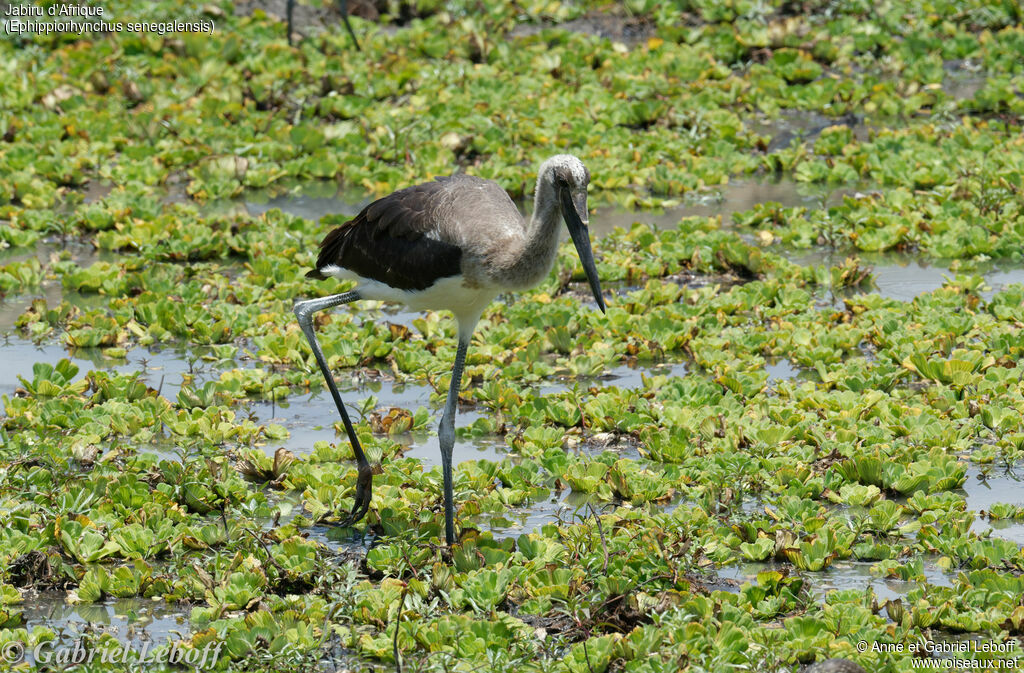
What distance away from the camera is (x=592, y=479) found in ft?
17.0

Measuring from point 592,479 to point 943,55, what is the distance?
789 cm

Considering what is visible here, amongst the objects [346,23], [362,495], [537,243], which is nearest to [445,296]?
[537,243]

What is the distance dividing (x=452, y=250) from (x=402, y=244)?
31cm

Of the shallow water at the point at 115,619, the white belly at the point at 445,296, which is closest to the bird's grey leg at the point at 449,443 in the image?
the white belly at the point at 445,296

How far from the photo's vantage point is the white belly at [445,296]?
4.93 metres

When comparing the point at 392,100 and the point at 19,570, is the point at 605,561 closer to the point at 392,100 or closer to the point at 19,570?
the point at 19,570

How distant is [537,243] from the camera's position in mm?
4750

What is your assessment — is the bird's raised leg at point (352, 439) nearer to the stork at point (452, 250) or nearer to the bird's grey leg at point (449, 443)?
the stork at point (452, 250)

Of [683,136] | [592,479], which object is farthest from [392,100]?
[592,479]

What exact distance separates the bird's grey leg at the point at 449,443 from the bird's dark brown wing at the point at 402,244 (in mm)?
391

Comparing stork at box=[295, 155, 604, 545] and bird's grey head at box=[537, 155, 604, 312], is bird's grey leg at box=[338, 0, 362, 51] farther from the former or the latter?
bird's grey head at box=[537, 155, 604, 312]

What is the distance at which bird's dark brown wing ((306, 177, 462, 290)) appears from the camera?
493cm

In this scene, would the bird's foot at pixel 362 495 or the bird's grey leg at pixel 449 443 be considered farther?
the bird's foot at pixel 362 495

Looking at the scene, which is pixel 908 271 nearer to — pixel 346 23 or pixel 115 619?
pixel 115 619
